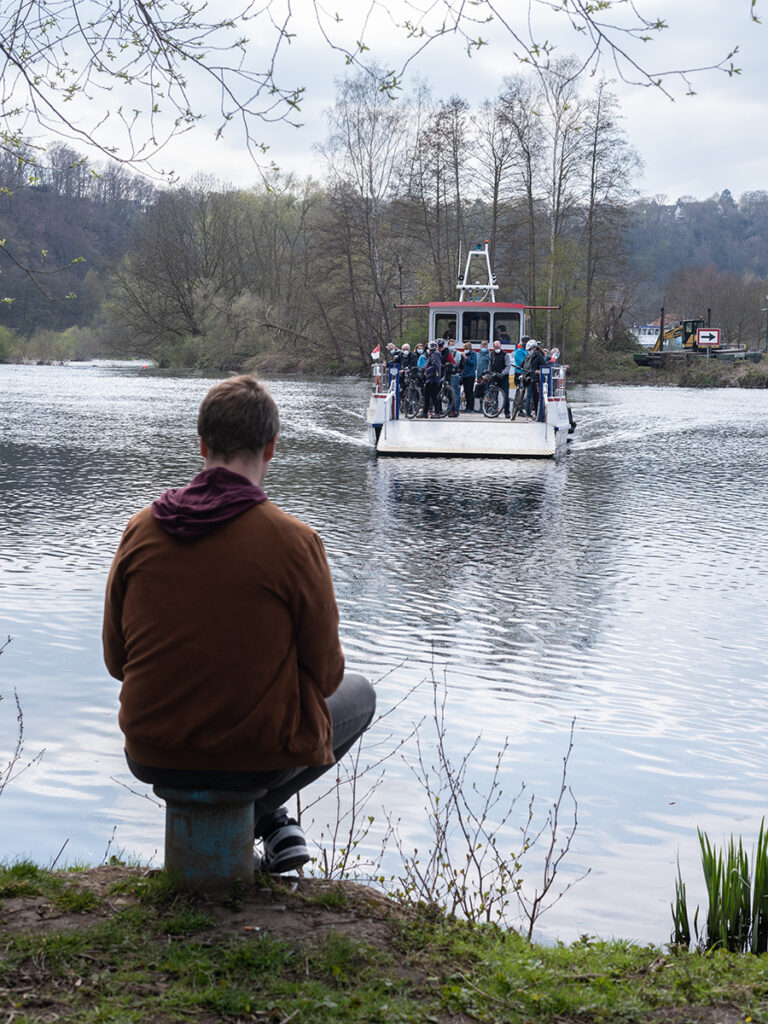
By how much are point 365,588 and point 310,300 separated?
60521 millimetres

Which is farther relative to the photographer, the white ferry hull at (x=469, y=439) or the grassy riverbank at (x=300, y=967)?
the white ferry hull at (x=469, y=439)

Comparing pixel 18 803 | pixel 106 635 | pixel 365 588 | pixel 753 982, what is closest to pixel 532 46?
pixel 106 635

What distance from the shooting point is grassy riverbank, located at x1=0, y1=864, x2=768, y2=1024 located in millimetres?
3057

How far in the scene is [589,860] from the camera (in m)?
5.56

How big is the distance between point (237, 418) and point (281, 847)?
149cm

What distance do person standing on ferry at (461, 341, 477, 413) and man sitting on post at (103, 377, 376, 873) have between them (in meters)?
26.1

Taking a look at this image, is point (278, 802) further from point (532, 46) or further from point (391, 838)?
point (532, 46)

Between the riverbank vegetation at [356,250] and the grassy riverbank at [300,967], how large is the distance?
45.7m

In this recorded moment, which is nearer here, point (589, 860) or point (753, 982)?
point (753, 982)

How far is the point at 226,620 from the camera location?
338 centimetres

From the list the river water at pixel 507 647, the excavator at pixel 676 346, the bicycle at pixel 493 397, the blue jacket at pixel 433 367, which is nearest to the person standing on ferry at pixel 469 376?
the bicycle at pixel 493 397

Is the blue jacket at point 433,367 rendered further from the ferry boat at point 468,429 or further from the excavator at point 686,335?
the excavator at point 686,335

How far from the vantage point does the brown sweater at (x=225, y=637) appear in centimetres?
336

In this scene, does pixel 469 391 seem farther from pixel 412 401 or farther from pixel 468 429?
pixel 468 429
